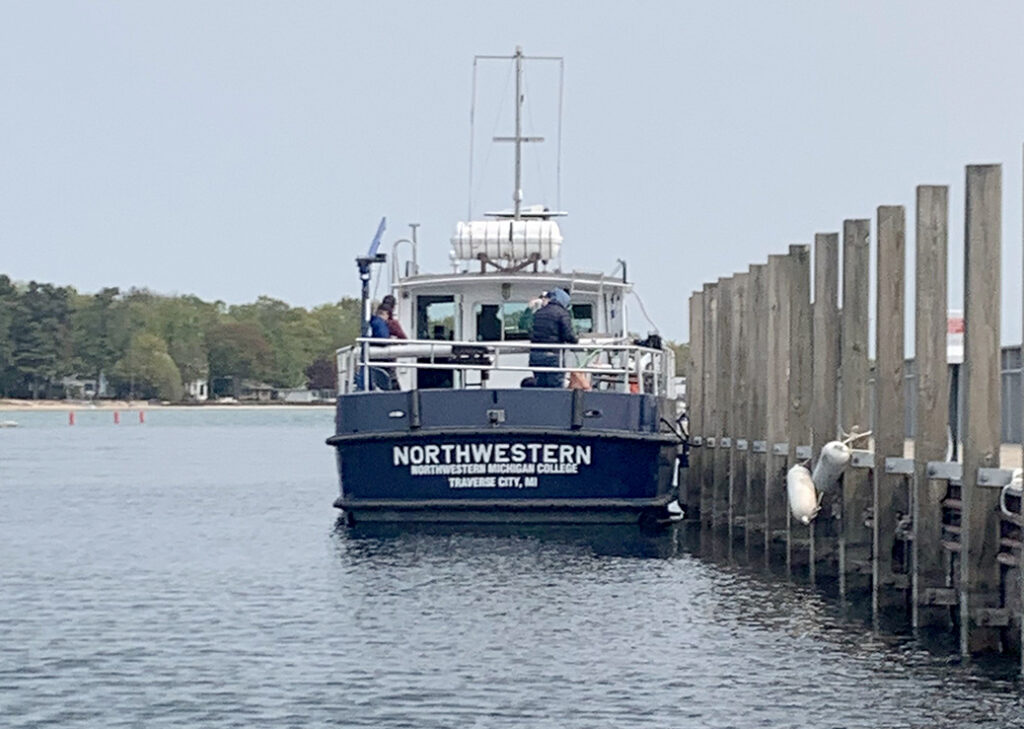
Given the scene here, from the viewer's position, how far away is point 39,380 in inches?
7013

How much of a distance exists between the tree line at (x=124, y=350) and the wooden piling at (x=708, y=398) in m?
145

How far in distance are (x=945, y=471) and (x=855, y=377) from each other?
334 cm

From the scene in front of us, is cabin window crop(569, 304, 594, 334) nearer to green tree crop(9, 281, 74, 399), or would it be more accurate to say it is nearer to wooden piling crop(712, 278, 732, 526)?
wooden piling crop(712, 278, 732, 526)

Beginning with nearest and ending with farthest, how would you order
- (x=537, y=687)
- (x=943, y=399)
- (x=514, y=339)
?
1. (x=537, y=687)
2. (x=943, y=399)
3. (x=514, y=339)

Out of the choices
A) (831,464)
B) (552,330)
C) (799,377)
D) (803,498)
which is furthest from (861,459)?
(552,330)

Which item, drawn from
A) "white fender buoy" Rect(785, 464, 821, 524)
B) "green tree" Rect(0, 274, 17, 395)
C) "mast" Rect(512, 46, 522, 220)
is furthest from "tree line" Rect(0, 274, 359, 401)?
"white fender buoy" Rect(785, 464, 821, 524)

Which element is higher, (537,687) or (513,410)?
(513,410)

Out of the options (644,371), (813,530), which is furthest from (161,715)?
(644,371)

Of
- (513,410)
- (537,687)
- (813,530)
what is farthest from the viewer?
(513,410)

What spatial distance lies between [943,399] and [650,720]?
12.7 ft

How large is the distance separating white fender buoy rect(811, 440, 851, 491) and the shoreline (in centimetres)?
15304

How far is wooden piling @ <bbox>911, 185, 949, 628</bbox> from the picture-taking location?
16.0m

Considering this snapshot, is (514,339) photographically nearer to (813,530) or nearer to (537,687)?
(813,530)

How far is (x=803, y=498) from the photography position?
63.3 ft
